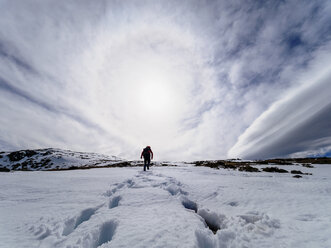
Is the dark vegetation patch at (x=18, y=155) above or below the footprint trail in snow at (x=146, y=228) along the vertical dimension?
above

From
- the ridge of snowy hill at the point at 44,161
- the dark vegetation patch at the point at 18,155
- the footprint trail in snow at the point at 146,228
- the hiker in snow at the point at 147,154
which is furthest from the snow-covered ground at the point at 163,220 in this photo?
the dark vegetation patch at the point at 18,155

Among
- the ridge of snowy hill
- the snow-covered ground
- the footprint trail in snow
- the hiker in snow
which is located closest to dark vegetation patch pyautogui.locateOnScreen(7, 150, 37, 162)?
the ridge of snowy hill

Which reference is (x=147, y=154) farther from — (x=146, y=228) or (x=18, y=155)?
(x=18, y=155)

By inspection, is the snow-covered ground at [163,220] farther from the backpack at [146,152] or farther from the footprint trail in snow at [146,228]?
the backpack at [146,152]

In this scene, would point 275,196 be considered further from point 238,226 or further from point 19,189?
point 19,189

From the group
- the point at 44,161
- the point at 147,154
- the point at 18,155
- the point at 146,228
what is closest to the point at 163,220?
the point at 146,228

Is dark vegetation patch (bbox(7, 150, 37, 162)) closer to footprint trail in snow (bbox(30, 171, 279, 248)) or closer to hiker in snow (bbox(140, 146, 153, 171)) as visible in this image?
hiker in snow (bbox(140, 146, 153, 171))

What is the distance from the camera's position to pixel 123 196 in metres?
4.90

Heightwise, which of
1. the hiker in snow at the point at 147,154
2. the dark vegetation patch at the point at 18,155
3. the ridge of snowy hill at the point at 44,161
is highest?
the dark vegetation patch at the point at 18,155

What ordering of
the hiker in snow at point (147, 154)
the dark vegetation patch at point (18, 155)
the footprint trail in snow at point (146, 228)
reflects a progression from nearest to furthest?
the footprint trail in snow at point (146, 228) < the hiker in snow at point (147, 154) < the dark vegetation patch at point (18, 155)

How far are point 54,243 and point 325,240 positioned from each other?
4.70 metres

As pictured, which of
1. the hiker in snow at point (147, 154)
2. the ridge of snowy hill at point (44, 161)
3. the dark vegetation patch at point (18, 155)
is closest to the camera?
the hiker in snow at point (147, 154)

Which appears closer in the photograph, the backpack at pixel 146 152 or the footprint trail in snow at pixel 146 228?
the footprint trail in snow at pixel 146 228

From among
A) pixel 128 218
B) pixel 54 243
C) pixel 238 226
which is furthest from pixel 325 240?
pixel 54 243
